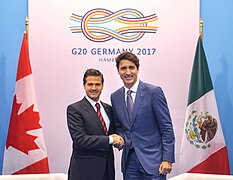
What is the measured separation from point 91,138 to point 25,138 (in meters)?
1.16

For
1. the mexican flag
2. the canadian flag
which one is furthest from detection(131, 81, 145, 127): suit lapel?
the canadian flag

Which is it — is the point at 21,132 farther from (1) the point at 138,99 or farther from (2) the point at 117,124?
(1) the point at 138,99

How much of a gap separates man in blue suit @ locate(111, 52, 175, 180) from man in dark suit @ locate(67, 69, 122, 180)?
144mm

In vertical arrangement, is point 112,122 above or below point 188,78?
below

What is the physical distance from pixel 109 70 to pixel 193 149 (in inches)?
49.3

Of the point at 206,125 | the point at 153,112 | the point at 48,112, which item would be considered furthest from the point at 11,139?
the point at 206,125

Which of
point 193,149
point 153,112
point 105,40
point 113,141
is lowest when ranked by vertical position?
point 193,149

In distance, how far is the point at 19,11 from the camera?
13.5 feet

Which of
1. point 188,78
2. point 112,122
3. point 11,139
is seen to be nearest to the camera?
point 112,122

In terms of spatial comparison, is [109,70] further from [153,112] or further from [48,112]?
[153,112]

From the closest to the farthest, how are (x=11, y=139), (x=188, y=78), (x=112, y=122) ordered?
(x=112, y=122)
(x=11, y=139)
(x=188, y=78)

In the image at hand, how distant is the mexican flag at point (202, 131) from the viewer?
12.2ft

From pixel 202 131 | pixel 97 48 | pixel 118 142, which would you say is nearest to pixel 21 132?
pixel 97 48

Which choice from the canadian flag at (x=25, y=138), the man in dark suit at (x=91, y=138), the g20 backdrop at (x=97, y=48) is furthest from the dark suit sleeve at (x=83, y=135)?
the g20 backdrop at (x=97, y=48)
